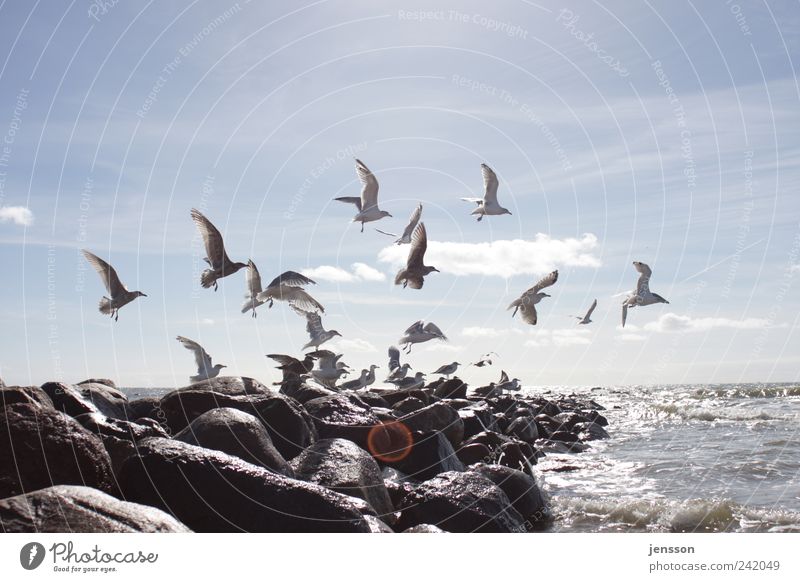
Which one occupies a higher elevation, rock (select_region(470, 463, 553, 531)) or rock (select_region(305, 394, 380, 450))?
rock (select_region(305, 394, 380, 450))

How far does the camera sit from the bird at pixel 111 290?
15.6 metres

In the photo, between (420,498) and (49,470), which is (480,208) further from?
(49,470)

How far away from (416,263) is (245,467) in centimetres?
795

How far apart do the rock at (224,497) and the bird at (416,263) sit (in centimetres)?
760

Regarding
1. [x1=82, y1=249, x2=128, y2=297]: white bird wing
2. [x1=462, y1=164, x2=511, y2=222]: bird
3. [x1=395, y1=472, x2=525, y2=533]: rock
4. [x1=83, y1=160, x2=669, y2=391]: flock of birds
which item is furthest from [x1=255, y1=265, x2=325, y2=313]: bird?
[x1=395, y1=472, x2=525, y2=533]: rock

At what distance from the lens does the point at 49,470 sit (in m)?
9.84

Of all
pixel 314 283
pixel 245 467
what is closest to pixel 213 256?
pixel 314 283

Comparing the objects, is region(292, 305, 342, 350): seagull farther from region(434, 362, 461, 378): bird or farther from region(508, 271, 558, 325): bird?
region(434, 362, 461, 378): bird

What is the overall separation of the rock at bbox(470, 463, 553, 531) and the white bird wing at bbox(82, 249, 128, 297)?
922 centimetres

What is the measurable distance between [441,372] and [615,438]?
915 cm

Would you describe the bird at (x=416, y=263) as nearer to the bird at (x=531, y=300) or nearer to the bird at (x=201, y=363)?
the bird at (x=531, y=300)

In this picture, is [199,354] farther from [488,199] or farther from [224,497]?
[224,497]

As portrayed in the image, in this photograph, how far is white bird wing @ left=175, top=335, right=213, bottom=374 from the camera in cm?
1967

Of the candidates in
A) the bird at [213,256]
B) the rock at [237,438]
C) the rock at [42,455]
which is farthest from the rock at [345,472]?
the bird at [213,256]
